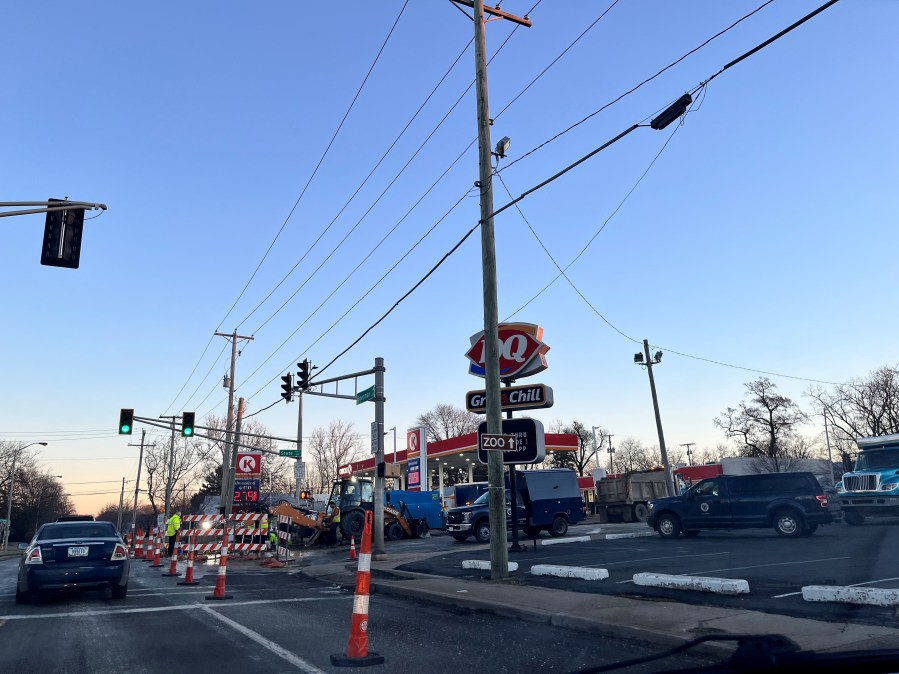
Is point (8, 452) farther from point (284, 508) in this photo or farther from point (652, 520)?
point (652, 520)

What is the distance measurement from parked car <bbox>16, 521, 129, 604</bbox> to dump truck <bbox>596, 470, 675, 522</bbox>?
1027 inches

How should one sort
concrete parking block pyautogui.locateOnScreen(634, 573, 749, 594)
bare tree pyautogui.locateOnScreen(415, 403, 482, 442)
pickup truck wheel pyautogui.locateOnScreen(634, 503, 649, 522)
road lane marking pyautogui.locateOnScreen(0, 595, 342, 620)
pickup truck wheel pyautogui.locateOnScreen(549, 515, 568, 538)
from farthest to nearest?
bare tree pyautogui.locateOnScreen(415, 403, 482, 442)
pickup truck wheel pyautogui.locateOnScreen(634, 503, 649, 522)
pickup truck wheel pyautogui.locateOnScreen(549, 515, 568, 538)
road lane marking pyautogui.locateOnScreen(0, 595, 342, 620)
concrete parking block pyautogui.locateOnScreen(634, 573, 749, 594)

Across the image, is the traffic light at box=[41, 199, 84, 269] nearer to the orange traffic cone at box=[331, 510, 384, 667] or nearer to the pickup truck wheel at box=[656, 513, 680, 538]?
the orange traffic cone at box=[331, 510, 384, 667]

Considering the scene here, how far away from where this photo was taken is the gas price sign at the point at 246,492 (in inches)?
1501

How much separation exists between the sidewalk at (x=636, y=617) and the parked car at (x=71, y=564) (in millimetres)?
4435

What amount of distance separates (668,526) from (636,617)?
1461 cm

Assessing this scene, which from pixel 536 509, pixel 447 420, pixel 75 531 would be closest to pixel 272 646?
pixel 75 531

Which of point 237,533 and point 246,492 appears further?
point 246,492

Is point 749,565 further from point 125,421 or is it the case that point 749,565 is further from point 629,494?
point 125,421

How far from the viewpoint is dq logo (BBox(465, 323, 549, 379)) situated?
16266 mm

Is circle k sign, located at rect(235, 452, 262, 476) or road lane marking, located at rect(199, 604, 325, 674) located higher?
circle k sign, located at rect(235, 452, 262, 476)

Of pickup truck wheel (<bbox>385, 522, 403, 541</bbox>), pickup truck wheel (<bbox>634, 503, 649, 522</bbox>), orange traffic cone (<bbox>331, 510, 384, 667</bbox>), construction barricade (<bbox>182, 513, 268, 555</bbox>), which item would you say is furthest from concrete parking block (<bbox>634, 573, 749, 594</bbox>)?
pickup truck wheel (<bbox>634, 503, 649, 522</bbox>)

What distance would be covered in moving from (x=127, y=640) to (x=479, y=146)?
10990mm

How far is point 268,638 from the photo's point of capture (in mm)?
7164
